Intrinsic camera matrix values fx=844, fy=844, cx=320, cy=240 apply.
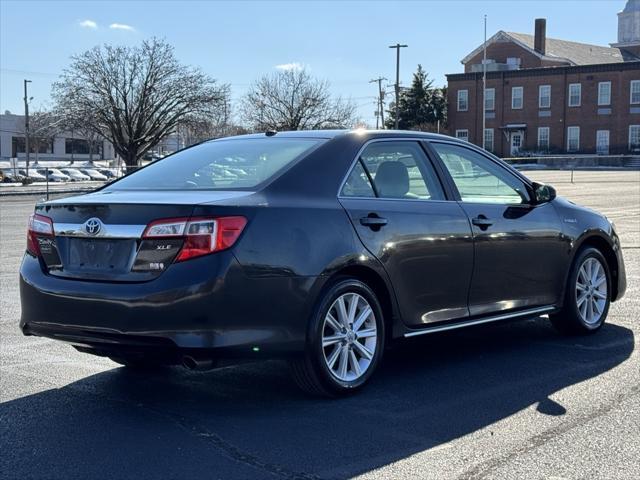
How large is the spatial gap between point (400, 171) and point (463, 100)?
72.8 m

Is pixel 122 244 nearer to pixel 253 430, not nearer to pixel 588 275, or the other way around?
A: pixel 253 430

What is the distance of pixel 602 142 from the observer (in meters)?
70.6

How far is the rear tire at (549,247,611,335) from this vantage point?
6812mm

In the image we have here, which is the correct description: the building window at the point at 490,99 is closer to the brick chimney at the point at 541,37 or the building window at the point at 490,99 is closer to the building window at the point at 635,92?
the brick chimney at the point at 541,37

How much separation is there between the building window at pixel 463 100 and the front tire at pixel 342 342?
240 feet

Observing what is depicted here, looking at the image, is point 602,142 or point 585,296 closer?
point 585,296

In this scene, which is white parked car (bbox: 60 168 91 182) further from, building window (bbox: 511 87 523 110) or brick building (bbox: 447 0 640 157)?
building window (bbox: 511 87 523 110)

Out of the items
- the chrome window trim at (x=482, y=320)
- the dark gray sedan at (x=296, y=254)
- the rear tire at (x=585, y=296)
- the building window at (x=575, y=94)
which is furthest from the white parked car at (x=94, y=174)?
the dark gray sedan at (x=296, y=254)

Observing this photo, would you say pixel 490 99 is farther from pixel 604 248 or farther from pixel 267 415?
pixel 267 415

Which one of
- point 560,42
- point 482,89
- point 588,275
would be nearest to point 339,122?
point 482,89

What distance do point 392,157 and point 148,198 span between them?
1.77 m

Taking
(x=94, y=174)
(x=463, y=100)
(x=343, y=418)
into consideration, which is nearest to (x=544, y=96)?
(x=463, y=100)

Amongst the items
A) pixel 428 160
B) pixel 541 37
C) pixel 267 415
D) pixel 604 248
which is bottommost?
pixel 267 415

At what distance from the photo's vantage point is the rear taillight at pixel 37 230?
503 centimetres
